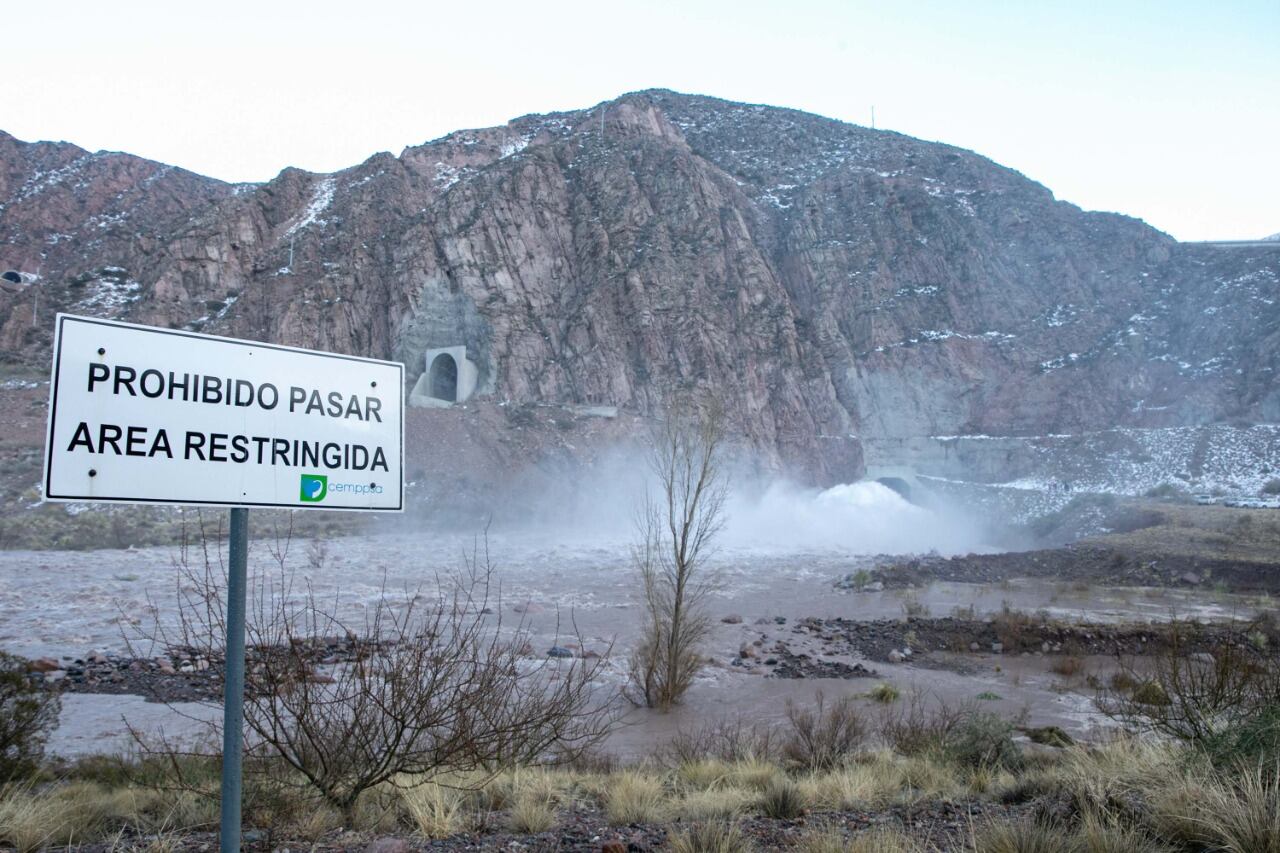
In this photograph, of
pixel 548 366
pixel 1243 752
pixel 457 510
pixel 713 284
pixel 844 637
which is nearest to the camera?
pixel 1243 752

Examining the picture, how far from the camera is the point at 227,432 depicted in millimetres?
2697

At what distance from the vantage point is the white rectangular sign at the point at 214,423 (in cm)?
244

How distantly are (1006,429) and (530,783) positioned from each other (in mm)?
65329

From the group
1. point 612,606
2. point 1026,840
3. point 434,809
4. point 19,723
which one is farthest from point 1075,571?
point 19,723

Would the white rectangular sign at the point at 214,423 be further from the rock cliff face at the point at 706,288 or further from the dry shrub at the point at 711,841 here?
the rock cliff face at the point at 706,288

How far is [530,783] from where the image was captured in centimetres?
579

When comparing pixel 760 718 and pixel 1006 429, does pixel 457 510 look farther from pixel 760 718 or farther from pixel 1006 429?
pixel 1006 429

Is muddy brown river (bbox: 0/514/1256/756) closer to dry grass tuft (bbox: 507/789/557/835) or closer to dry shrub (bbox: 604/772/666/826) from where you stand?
dry shrub (bbox: 604/772/666/826)

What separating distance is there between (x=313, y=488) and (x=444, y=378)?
56378mm

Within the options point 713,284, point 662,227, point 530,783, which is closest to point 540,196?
point 662,227

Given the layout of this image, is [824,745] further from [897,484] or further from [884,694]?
[897,484]

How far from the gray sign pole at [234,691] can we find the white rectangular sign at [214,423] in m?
0.16

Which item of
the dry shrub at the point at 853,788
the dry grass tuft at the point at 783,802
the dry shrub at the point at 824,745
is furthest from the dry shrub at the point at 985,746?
the dry grass tuft at the point at 783,802

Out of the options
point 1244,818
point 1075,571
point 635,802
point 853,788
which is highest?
point 1244,818
